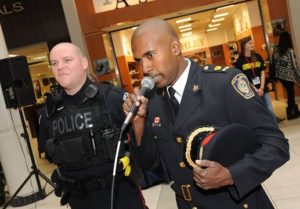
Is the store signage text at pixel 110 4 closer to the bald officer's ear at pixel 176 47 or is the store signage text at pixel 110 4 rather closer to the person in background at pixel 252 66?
the person in background at pixel 252 66

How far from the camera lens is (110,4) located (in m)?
8.88

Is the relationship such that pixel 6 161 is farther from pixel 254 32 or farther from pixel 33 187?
pixel 254 32

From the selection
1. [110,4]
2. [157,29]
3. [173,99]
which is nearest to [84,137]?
[173,99]

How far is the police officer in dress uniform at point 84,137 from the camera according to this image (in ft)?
7.34

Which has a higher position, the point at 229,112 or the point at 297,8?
the point at 297,8

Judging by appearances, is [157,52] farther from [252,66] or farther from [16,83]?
[252,66]

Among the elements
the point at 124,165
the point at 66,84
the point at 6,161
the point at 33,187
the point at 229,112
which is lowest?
the point at 33,187

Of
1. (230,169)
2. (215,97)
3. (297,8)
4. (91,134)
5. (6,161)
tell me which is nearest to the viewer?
(230,169)

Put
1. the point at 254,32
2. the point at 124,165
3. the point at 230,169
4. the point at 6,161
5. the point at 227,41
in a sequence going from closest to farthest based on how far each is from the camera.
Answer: the point at 230,169
the point at 124,165
the point at 6,161
the point at 254,32
the point at 227,41

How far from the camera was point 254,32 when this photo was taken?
37.0 feet

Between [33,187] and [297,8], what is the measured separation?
5802 mm

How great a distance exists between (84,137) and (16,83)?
3289 millimetres

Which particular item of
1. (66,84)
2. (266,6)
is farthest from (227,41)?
(66,84)

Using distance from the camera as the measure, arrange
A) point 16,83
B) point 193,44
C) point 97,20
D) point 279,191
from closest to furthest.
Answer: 1. point 279,191
2. point 16,83
3. point 97,20
4. point 193,44
